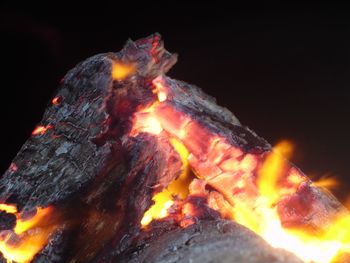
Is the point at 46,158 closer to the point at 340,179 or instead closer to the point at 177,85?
the point at 177,85

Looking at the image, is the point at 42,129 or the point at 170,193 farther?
the point at 42,129

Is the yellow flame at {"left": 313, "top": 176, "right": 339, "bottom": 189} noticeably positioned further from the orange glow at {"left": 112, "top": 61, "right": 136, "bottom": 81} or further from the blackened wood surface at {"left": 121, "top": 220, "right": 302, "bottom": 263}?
the orange glow at {"left": 112, "top": 61, "right": 136, "bottom": 81}

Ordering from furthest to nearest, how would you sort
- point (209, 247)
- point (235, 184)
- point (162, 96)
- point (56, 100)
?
point (56, 100) < point (162, 96) < point (235, 184) < point (209, 247)

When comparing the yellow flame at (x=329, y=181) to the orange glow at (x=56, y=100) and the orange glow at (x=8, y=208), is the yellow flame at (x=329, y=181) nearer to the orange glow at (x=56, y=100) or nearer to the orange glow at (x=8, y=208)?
the orange glow at (x=56, y=100)

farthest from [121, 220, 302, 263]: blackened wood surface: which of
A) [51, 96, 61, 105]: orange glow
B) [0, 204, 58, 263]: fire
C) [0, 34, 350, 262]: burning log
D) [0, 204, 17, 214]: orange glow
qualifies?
[51, 96, 61, 105]: orange glow

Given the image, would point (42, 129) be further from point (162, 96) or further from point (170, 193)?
point (170, 193)

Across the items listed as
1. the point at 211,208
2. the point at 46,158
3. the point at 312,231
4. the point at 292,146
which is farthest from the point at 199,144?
the point at 292,146

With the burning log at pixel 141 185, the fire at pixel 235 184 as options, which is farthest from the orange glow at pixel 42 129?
the fire at pixel 235 184

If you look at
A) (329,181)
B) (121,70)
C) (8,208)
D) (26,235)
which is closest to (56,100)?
(121,70)
